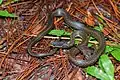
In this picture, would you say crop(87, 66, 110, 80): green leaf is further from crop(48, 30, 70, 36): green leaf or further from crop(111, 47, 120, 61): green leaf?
crop(48, 30, 70, 36): green leaf

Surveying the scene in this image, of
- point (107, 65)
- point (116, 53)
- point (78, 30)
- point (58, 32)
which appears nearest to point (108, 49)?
point (116, 53)

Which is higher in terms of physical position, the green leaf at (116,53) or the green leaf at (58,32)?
the green leaf at (58,32)

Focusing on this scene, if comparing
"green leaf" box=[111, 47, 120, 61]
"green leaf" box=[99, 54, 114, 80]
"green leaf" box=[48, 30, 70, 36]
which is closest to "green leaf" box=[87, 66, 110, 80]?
"green leaf" box=[99, 54, 114, 80]

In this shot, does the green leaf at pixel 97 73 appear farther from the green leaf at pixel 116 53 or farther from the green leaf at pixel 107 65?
the green leaf at pixel 116 53

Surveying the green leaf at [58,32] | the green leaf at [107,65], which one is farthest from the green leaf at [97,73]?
the green leaf at [58,32]

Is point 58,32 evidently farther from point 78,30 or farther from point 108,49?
point 108,49
